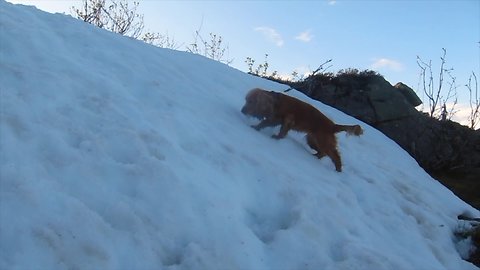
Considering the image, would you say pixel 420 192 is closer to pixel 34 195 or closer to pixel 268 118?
pixel 268 118

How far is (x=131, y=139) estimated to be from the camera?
4652 millimetres

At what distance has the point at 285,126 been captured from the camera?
7105 millimetres

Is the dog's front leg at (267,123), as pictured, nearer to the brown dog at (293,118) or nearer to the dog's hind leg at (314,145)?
the brown dog at (293,118)

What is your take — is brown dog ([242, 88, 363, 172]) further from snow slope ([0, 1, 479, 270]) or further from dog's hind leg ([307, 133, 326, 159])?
snow slope ([0, 1, 479, 270])

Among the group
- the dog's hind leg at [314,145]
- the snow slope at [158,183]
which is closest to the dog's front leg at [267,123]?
the snow slope at [158,183]

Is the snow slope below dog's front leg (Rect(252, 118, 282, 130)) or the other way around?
below

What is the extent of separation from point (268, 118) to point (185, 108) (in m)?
1.42

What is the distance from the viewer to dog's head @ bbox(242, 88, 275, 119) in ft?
23.6

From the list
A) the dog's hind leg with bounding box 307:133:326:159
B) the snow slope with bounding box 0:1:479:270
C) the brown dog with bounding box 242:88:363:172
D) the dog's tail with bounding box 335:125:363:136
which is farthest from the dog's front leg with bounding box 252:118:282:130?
the dog's tail with bounding box 335:125:363:136

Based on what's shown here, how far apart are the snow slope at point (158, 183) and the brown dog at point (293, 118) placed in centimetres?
17

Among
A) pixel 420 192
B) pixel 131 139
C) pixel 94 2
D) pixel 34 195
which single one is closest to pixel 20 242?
pixel 34 195

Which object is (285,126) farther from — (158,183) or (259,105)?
(158,183)

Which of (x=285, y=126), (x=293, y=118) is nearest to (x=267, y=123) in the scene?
(x=285, y=126)

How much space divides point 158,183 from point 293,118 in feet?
11.0
